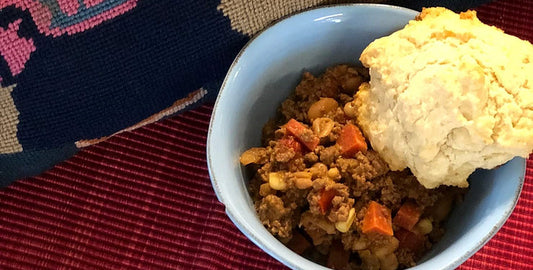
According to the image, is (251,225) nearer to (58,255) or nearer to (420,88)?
(420,88)

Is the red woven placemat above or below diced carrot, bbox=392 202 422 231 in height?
below

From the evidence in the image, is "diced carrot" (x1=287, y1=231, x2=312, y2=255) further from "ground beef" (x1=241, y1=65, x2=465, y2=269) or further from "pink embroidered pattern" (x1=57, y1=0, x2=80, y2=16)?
"pink embroidered pattern" (x1=57, y1=0, x2=80, y2=16)

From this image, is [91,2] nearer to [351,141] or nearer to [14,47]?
[14,47]

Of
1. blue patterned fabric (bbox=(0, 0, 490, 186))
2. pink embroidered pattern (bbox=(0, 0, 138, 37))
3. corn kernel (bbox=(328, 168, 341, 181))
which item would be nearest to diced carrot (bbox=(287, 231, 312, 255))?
corn kernel (bbox=(328, 168, 341, 181))

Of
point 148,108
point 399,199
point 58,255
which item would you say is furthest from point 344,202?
point 58,255

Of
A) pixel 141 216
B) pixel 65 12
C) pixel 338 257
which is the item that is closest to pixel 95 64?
pixel 65 12

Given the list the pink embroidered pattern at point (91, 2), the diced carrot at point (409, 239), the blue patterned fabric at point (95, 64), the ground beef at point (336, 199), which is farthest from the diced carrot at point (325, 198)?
the pink embroidered pattern at point (91, 2)

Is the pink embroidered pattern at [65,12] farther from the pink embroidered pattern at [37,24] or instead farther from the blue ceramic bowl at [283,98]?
the blue ceramic bowl at [283,98]
